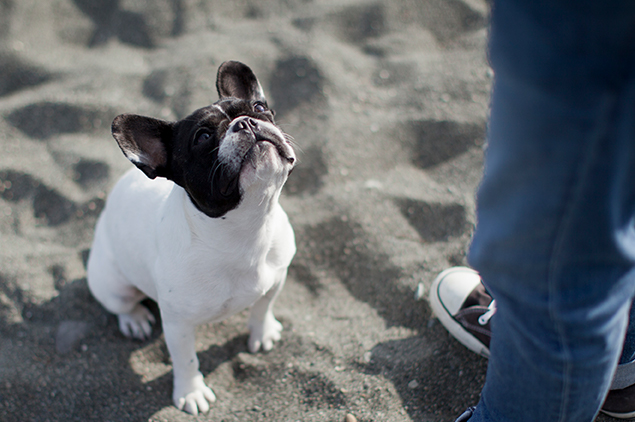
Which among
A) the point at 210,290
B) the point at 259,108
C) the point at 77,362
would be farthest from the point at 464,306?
the point at 77,362

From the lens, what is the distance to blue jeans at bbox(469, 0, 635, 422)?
2.65 feet

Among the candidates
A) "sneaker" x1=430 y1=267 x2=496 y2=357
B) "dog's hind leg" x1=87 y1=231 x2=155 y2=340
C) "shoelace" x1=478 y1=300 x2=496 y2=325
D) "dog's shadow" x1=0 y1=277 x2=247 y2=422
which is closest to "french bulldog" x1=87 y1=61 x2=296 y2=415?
"dog's hind leg" x1=87 y1=231 x2=155 y2=340

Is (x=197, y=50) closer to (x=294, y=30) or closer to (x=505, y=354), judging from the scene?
(x=294, y=30)

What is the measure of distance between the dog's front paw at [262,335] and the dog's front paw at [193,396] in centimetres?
30

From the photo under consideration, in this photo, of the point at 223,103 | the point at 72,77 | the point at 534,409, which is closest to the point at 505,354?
the point at 534,409

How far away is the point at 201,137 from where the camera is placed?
5.21 feet

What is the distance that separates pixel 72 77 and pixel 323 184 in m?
2.17

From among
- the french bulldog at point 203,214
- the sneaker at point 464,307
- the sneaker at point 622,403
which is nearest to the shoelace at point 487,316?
the sneaker at point 464,307

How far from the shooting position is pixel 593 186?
2.84 ft

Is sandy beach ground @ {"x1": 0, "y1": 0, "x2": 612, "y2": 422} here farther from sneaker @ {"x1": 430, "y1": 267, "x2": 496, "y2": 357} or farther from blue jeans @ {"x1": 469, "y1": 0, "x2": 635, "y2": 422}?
blue jeans @ {"x1": 469, "y1": 0, "x2": 635, "y2": 422}

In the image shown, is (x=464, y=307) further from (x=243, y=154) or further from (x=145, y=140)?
(x=145, y=140)

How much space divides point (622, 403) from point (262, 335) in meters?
1.45

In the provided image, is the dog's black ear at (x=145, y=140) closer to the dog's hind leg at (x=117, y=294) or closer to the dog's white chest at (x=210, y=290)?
the dog's white chest at (x=210, y=290)

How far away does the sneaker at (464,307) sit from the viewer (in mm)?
1894
